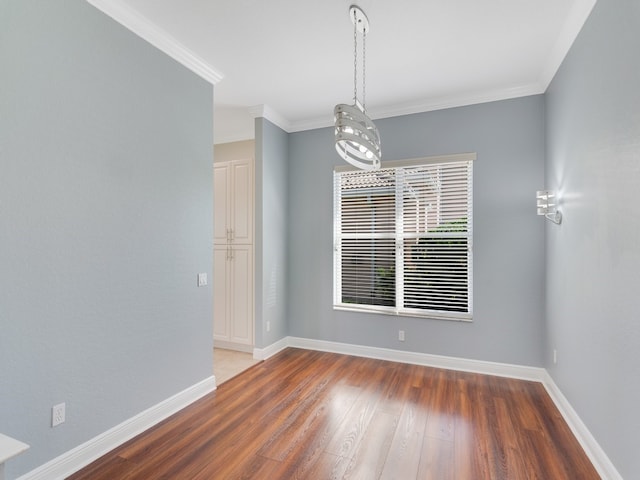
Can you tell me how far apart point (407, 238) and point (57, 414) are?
11.2 feet

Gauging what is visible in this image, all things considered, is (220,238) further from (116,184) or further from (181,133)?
(116,184)

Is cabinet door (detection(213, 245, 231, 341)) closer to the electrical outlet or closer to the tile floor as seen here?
the tile floor

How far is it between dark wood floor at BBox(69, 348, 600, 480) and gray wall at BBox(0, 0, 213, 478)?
1.39 ft

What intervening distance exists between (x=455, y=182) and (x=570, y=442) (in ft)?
8.13

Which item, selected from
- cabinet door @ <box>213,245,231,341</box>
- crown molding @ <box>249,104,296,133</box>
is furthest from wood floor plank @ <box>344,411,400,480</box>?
crown molding @ <box>249,104,296,133</box>

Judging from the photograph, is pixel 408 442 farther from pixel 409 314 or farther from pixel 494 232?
pixel 494 232

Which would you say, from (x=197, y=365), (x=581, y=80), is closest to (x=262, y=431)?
(x=197, y=365)

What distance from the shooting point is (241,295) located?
168 inches

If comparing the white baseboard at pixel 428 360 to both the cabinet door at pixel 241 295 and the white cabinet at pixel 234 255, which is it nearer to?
the cabinet door at pixel 241 295

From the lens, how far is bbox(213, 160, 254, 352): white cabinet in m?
4.23

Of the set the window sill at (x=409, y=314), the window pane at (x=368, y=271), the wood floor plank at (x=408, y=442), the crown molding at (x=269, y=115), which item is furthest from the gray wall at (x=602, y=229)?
the crown molding at (x=269, y=115)

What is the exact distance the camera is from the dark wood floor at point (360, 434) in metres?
2.04

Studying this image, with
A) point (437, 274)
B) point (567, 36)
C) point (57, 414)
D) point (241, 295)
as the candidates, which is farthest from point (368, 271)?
point (57, 414)

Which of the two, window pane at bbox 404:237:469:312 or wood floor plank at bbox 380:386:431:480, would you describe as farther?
window pane at bbox 404:237:469:312
